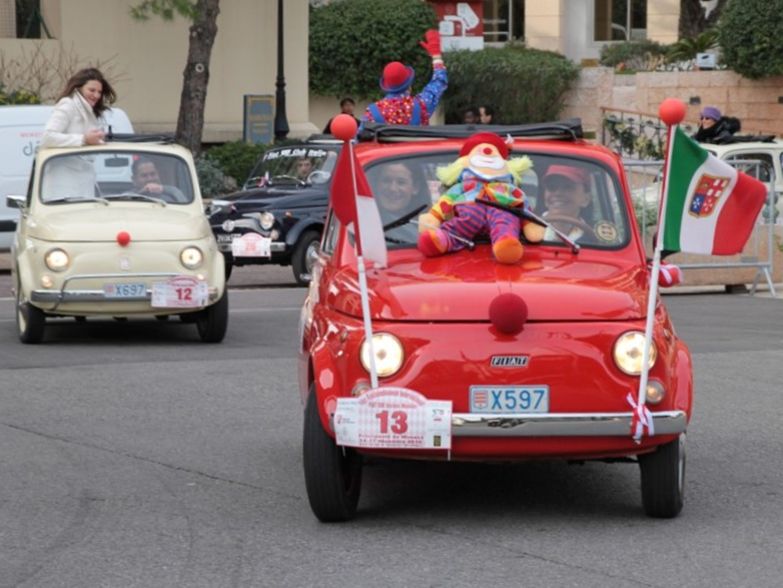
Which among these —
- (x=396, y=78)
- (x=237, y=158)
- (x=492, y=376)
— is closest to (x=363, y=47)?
(x=237, y=158)

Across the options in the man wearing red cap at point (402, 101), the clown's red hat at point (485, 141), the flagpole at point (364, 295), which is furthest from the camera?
the man wearing red cap at point (402, 101)

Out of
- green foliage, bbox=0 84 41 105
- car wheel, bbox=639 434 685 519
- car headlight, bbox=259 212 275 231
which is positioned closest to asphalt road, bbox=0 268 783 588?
car wheel, bbox=639 434 685 519

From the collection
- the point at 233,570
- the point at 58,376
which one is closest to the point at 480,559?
the point at 233,570

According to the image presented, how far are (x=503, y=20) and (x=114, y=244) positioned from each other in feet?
123

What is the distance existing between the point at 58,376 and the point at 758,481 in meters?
5.40

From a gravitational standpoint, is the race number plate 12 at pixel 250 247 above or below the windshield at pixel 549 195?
below

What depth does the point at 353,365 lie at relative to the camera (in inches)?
295

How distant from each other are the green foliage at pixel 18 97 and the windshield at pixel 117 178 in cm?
1336

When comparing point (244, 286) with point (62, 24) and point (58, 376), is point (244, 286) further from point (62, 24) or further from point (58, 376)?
point (62, 24)

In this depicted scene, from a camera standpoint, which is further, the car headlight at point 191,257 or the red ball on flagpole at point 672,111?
the car headlight at point 191,257

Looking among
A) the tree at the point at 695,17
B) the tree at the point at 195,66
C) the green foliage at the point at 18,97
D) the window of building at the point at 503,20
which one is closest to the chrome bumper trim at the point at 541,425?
the green foliage at the point at 18,97

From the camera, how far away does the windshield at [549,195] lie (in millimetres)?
8562

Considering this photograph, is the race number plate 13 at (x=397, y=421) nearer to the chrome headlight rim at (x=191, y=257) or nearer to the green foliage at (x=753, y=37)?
the chrome headlight rim at (x=191, y=257)

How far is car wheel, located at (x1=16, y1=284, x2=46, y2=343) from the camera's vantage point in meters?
13.9
